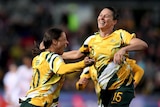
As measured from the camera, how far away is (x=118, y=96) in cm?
1116

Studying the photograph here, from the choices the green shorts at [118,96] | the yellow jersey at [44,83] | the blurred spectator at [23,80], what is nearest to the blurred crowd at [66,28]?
the blurred spectator at [23,80]

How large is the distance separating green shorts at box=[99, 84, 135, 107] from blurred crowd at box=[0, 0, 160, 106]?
718 centimetres

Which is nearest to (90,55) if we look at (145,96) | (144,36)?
(145,96)

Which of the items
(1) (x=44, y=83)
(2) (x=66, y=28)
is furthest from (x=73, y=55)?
(2) (x=66, y=28)

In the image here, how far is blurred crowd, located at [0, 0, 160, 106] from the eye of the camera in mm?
20344

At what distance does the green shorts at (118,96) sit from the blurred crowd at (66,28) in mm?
7177

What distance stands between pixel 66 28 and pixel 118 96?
40.1ft

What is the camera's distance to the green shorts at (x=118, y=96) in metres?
11.2

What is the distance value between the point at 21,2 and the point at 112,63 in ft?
45.0

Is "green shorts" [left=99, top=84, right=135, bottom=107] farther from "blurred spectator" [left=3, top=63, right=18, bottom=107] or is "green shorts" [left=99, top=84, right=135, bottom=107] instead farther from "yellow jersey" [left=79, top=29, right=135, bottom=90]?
"blurred spectator" [left=3, top=63, right=18, bottom=107]

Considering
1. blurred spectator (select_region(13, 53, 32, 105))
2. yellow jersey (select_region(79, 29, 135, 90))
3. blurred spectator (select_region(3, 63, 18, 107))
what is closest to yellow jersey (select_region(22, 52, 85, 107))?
yellow jersey (select_region(79, 29, 135, 90))

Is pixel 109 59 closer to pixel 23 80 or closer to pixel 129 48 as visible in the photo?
pixel 129 48

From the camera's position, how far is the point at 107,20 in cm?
1108

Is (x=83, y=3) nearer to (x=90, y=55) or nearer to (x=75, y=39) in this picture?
(x=75, y=39)
